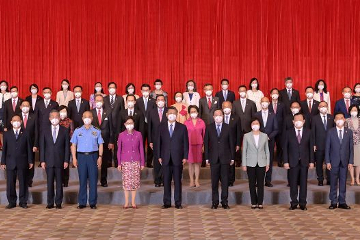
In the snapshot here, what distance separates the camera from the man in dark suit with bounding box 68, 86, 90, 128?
11836 mm

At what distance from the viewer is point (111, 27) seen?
14.8 meters

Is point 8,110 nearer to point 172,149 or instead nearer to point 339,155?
point 172,149

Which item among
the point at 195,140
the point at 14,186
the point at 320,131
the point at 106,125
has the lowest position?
the point at 14,186

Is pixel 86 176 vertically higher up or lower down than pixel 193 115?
lower down

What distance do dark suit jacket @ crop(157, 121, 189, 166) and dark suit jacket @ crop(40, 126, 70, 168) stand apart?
1.26m

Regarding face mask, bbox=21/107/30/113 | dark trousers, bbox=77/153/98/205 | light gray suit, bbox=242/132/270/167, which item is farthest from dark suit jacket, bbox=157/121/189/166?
face mask, bbox=21/107/30/113

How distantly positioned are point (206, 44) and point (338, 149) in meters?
5.26

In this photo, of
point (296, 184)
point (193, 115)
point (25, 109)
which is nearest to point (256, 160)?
point (296, 184)

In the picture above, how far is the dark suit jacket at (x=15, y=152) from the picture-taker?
10.3 meters

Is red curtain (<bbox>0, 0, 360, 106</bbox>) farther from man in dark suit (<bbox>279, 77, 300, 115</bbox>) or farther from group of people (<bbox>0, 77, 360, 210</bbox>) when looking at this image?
group of people (<bbox>0, 77, 360, 210</bbox>)

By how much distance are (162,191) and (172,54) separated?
190 inches

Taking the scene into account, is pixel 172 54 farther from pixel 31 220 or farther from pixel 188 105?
pixel 31 220

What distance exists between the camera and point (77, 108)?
1184 cm

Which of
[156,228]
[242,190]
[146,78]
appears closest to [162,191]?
[242,190]
